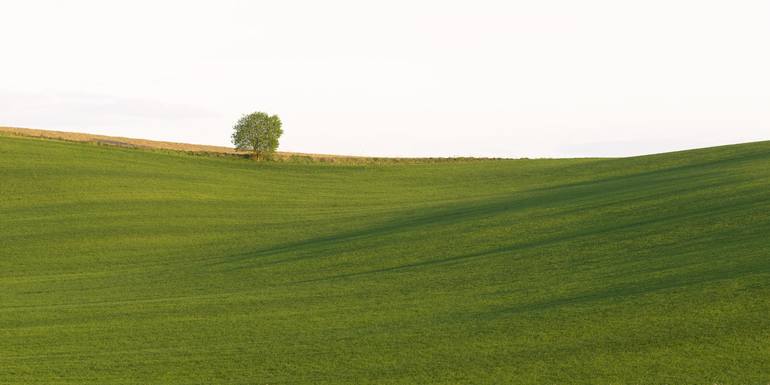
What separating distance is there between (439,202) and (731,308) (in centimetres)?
2065

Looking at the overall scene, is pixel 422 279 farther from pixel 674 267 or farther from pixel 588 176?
pixel 588 176

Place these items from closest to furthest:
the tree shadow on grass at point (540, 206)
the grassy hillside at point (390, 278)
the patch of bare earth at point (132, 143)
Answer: the grassy hillside at point (390, 278) → the tree shadow on grass at point (540, 206) → the patch of bare earth at point (132, 143)

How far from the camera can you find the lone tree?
4900cm

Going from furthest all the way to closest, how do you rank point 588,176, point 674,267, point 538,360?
1. point 588,176
2. point 674,267
3. point 538,360

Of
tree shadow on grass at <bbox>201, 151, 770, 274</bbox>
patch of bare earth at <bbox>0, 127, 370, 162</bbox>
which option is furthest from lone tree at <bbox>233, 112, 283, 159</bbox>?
tree shadow on grass at <bbox>201, 151, 770, 274</bbox>

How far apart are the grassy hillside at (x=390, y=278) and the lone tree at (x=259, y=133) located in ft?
33.5

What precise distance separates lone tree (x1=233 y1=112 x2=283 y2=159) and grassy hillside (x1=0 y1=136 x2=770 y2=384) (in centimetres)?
1020

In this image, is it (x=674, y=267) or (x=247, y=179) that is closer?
(x=674, y=267)

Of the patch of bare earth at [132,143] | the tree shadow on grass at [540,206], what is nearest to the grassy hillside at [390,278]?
the tree shadow on grass at [540,206]

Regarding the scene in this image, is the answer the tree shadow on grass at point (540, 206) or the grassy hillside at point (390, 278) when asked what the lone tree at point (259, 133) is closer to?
the grassy hillside at point (390, 278)

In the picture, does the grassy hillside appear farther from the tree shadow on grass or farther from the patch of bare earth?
the patch of bare earth

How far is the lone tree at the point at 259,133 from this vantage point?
49000mm

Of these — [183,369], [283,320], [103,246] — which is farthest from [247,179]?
[183,369]

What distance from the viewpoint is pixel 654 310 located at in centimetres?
1515
